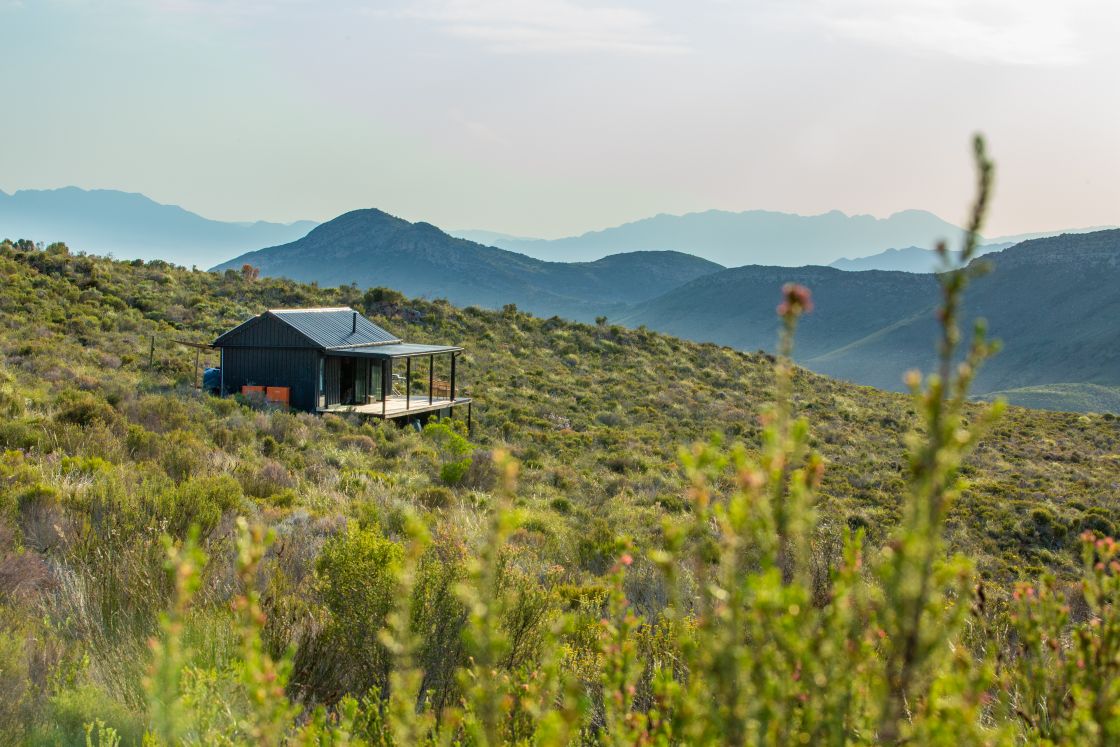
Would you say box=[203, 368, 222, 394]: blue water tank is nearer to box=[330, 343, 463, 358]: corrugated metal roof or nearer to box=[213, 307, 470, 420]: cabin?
box=[213, 307, 470, 420]: cabin

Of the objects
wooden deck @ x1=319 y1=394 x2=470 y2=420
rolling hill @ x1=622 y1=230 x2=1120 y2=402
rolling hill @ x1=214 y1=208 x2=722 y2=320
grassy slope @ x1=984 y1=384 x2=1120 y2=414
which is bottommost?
grassy slope @ x1=984 y1=384 x2=1120 y2=414

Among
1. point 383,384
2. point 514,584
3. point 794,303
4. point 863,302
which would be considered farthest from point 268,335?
point 863,302

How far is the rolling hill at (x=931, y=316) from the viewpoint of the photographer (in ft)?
310

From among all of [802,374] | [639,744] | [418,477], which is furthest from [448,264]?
[639,744]

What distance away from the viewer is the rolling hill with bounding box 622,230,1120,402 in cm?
9462

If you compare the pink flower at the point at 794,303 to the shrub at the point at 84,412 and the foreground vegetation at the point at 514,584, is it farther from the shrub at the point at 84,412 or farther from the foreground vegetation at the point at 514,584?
the shrub at the point at 84,412

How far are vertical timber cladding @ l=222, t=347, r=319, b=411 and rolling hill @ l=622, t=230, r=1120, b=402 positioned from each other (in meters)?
85.9

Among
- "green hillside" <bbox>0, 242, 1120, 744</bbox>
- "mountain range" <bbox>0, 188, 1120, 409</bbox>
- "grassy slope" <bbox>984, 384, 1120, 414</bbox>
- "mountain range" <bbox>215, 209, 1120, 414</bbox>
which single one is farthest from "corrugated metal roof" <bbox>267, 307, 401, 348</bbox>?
"mountain range" <bbox>0, 188, 1120, 409</bbox>

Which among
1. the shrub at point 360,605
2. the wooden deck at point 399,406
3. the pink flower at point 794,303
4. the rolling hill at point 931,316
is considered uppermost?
the rolling hill at point 931,316

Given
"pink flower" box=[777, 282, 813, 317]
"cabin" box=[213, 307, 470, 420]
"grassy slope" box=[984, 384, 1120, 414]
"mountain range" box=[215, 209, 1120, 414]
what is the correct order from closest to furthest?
"pink flower" box=[777, 282, 813, 317] < "cabin" box=[213, 307, 470, 420] < "grassy slope" box=[984, 384, 1120, 414] < "mountain range" box=[215, 209, 1120, 414]

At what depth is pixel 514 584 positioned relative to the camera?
5.38 metres

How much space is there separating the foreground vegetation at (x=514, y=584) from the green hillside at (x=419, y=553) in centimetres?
3

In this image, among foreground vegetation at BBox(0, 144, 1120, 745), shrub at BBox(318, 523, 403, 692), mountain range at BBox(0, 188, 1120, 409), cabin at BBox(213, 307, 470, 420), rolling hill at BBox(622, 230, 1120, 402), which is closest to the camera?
foreground vegetation at BBox(0, 144, 1120, 745)

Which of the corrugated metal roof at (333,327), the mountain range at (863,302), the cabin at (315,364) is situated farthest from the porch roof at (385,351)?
the mountain range at (863,302)
